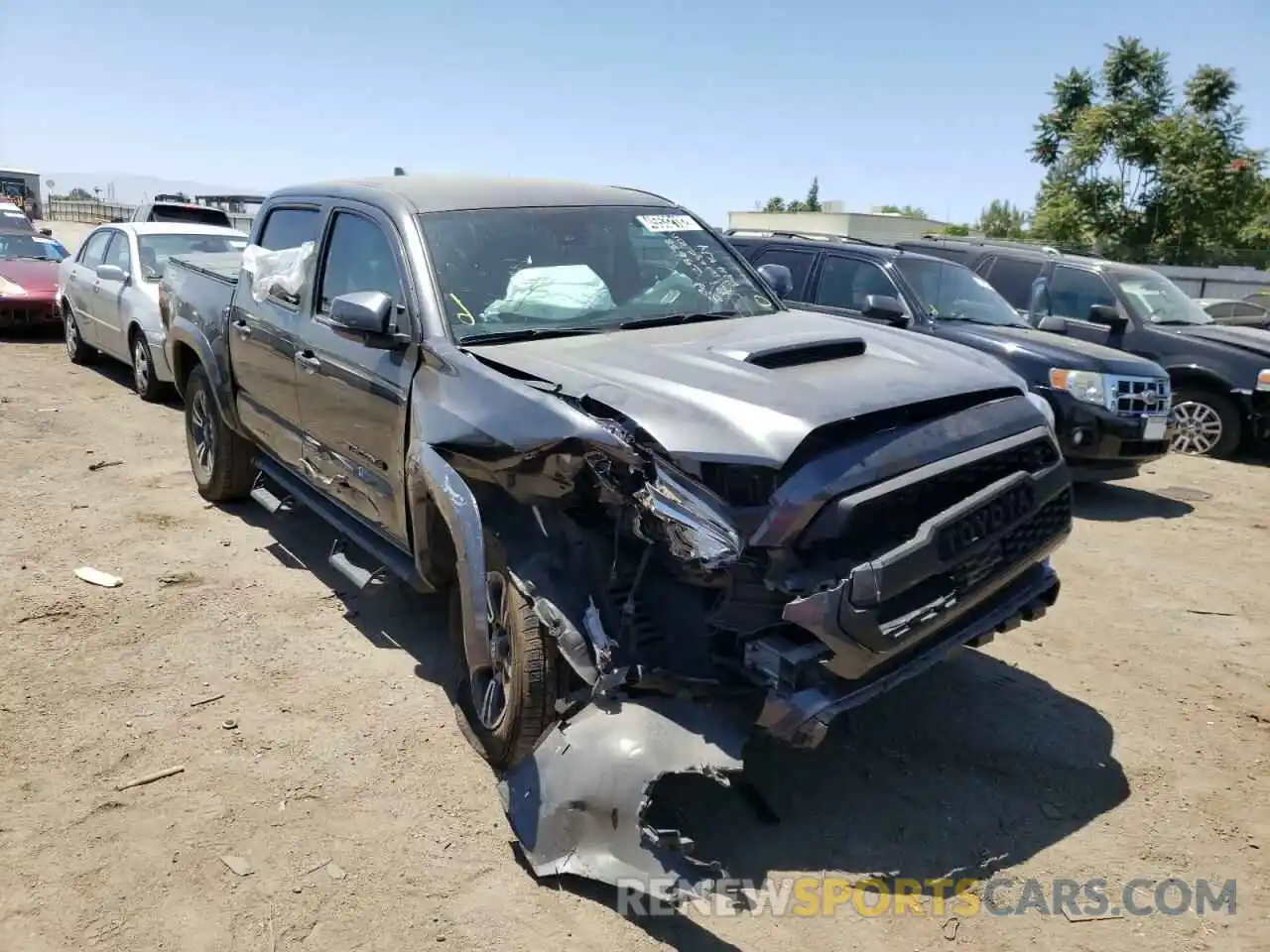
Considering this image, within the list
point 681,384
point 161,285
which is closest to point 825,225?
point 161,285

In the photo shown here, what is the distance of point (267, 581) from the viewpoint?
5.39 metres

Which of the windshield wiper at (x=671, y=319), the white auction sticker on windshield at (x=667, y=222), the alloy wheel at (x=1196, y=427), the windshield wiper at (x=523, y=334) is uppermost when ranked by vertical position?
the white auction sticker on windshield at (x=667, y=222)

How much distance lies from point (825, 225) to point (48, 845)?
4234 cm

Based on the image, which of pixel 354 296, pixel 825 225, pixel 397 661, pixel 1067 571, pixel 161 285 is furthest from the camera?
pixel 825 225

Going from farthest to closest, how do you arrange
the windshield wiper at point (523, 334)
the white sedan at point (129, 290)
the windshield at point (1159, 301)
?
1. the windshield at point (1159, 301)
2. the white sedan at point (129, 290)
3. the windshield wiper at point (523, 334)

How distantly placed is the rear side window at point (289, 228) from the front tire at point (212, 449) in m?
1.13

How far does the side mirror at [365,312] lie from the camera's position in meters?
3.76

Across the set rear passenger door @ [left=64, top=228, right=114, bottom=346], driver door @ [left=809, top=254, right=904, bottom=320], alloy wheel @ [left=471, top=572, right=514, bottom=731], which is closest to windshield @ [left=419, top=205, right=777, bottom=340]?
alloy wheel @ [left=471, top=572, right=514, bottom=731]

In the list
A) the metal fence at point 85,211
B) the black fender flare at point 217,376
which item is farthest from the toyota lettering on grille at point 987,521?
the metal fence at point 85,211

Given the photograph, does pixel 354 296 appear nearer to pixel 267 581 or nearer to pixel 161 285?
pixel 267 581

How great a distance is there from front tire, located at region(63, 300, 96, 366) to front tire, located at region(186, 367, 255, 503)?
5.95 meters

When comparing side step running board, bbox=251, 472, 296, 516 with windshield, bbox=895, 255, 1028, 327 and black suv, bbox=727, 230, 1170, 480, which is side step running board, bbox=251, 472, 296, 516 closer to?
black suv, bbox=727, 230, 1170, 480

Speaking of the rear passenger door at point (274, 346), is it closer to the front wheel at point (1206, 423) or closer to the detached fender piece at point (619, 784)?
the detached fender piece at point (619, 784)

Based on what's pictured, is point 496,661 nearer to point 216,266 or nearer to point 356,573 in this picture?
point 356,573
